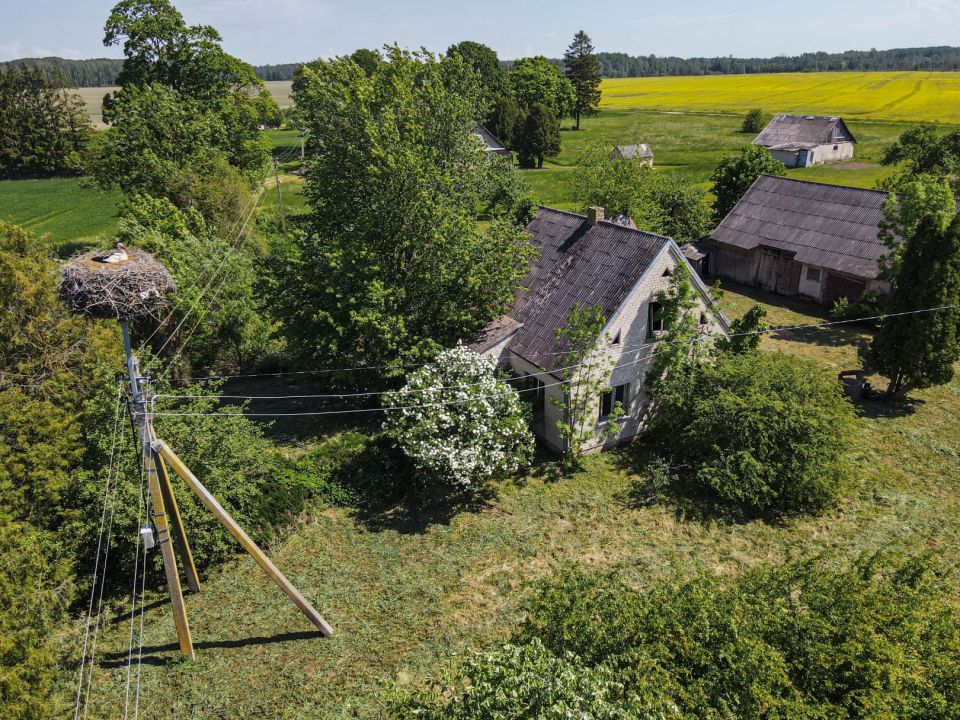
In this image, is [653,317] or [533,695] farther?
[653,317]

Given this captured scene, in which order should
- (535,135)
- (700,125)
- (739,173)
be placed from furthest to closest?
(700,125), (535,135), (739,173)

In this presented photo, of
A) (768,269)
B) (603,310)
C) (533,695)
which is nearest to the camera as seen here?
(533,695)

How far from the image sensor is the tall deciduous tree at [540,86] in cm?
8950

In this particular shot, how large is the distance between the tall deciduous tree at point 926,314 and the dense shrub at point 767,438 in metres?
4.67

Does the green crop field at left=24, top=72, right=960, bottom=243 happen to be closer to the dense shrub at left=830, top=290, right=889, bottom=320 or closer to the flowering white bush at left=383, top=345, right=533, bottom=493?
the dense shrub at left=830, top=290, right=889, bottom=320

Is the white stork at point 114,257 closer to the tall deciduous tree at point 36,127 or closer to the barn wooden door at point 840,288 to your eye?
the barn wooden door at point 840,288

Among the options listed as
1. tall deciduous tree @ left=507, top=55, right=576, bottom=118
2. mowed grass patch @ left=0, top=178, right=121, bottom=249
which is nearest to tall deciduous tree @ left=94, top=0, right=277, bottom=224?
mowed grass patch @ left=0, top=178, right=121, bottom=249

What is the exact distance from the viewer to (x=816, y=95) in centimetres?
11119

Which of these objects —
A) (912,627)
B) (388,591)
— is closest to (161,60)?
(388,591)

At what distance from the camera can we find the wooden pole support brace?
11.9m

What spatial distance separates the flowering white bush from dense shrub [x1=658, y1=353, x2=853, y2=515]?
5.45 metres

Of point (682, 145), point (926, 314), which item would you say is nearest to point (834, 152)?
point (682, 145)

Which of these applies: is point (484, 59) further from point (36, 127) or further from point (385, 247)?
point (385, 247)

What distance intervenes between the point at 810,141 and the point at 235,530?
240ft
